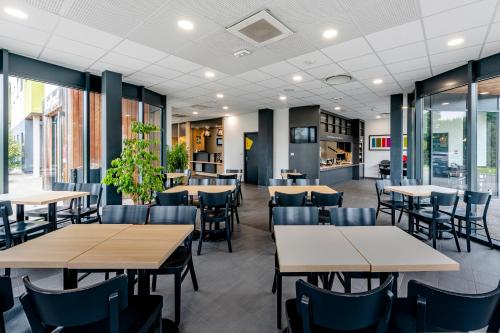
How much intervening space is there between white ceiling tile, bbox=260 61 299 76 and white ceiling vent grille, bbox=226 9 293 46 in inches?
40.8

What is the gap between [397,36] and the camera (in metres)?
3.56

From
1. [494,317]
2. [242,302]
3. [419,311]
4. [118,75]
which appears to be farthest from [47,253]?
[118,75]

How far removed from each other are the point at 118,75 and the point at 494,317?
20.5 feet

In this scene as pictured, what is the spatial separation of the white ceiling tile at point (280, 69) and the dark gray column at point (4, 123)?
428 centimetres

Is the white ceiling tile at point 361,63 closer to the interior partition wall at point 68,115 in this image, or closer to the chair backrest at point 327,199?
the chair backrest at point 327,199

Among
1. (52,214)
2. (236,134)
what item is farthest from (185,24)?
(236,134)

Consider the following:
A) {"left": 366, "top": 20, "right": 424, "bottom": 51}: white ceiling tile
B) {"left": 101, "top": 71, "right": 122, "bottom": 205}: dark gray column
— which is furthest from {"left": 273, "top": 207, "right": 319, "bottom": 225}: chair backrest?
{"left": 101, "top": 71, "right": 122, "bottom": 205}: dark gray column

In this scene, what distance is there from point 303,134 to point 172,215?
7281 mm

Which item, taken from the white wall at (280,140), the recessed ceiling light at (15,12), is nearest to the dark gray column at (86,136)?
the recessed ceiling light at (15,12)

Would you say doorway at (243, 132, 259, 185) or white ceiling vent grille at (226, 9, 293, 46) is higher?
white ceiling vent grille at (226, 9, 293, 46)

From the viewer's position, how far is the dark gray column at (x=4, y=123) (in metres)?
4.01

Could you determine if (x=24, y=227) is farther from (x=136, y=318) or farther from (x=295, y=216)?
(x=295, y=216)

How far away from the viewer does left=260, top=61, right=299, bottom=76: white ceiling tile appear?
4.78 meters

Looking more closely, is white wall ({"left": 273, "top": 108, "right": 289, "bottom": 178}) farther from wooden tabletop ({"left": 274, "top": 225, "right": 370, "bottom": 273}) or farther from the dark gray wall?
wooden tabletop ({"left": 274, "top": 225, "right": 370, "bottom": 273})
